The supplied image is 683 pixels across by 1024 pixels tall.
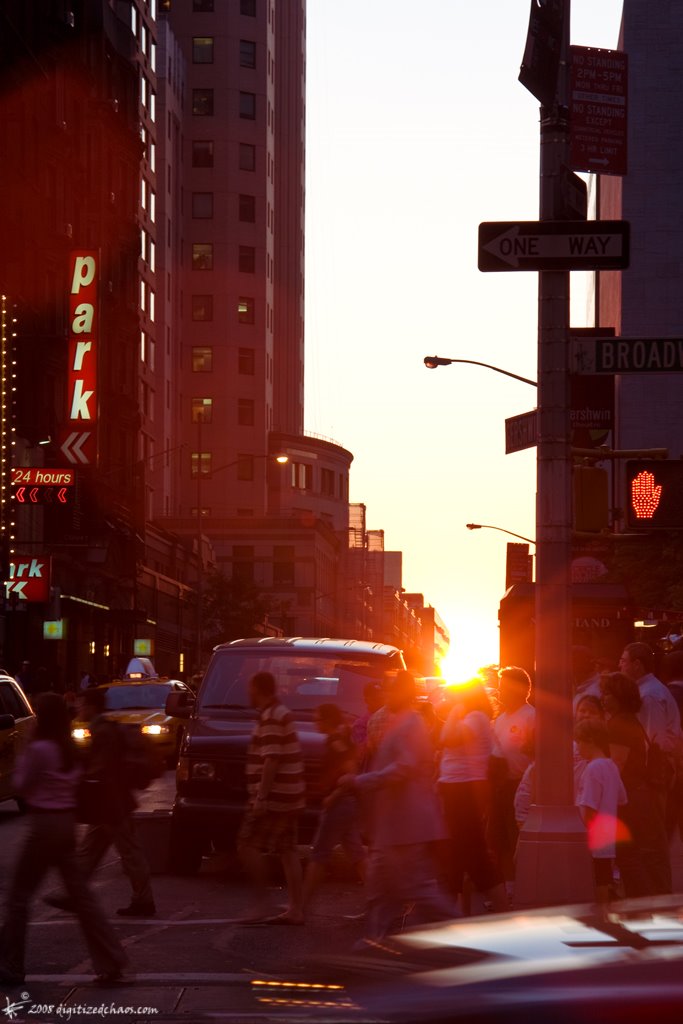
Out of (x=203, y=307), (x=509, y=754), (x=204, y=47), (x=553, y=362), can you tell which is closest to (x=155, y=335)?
(x=203, y=307)

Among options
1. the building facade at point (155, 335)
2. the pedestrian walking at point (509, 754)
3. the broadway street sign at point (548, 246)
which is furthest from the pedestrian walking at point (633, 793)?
the building facade at point (155, 335)

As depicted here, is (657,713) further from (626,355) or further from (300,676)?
(300,676)

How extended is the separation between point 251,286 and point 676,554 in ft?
241

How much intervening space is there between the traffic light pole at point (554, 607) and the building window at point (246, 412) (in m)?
116

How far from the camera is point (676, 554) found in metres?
60.3

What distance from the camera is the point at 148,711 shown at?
31391mm

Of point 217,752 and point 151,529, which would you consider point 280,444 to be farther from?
point 217,752

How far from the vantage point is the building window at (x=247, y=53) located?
421 feet

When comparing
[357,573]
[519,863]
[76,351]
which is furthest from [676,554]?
[357,573]

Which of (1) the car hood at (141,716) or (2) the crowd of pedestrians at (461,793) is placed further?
(1) the car hood at (141,716)

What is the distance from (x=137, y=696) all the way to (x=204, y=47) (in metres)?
103

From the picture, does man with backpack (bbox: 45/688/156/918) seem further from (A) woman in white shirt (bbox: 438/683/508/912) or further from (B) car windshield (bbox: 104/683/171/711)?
(B) car windshield (bbox: 104/683/171/711)

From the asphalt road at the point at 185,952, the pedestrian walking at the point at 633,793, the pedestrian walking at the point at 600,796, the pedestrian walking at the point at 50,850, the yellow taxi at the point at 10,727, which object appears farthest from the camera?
the yellow taxi at the point at 10,727

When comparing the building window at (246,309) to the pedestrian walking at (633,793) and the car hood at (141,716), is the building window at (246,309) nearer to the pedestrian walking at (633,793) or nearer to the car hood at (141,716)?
the car hood at (141,716)
